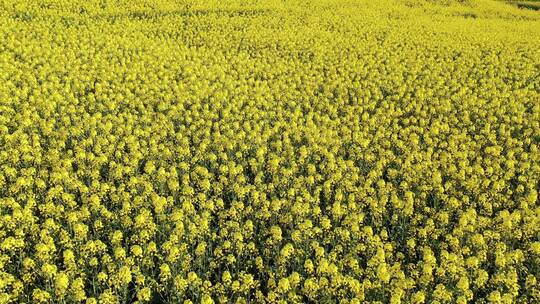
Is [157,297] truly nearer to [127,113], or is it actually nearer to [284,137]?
[284,137]

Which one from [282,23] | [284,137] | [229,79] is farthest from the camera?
[282,23]

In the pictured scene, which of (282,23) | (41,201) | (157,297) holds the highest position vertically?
(282,23)

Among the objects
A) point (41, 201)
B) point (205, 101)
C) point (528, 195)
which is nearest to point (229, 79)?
point (205, 101)

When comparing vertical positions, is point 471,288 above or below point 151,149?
below

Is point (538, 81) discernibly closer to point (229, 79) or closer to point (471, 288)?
point (229, 79)

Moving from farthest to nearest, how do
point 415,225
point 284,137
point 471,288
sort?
point 284,137
point 415,225
point 471,288

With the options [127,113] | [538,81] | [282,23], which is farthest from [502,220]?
[282,23]

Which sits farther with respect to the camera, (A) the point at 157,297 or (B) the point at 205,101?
(B) the point at 205,101
